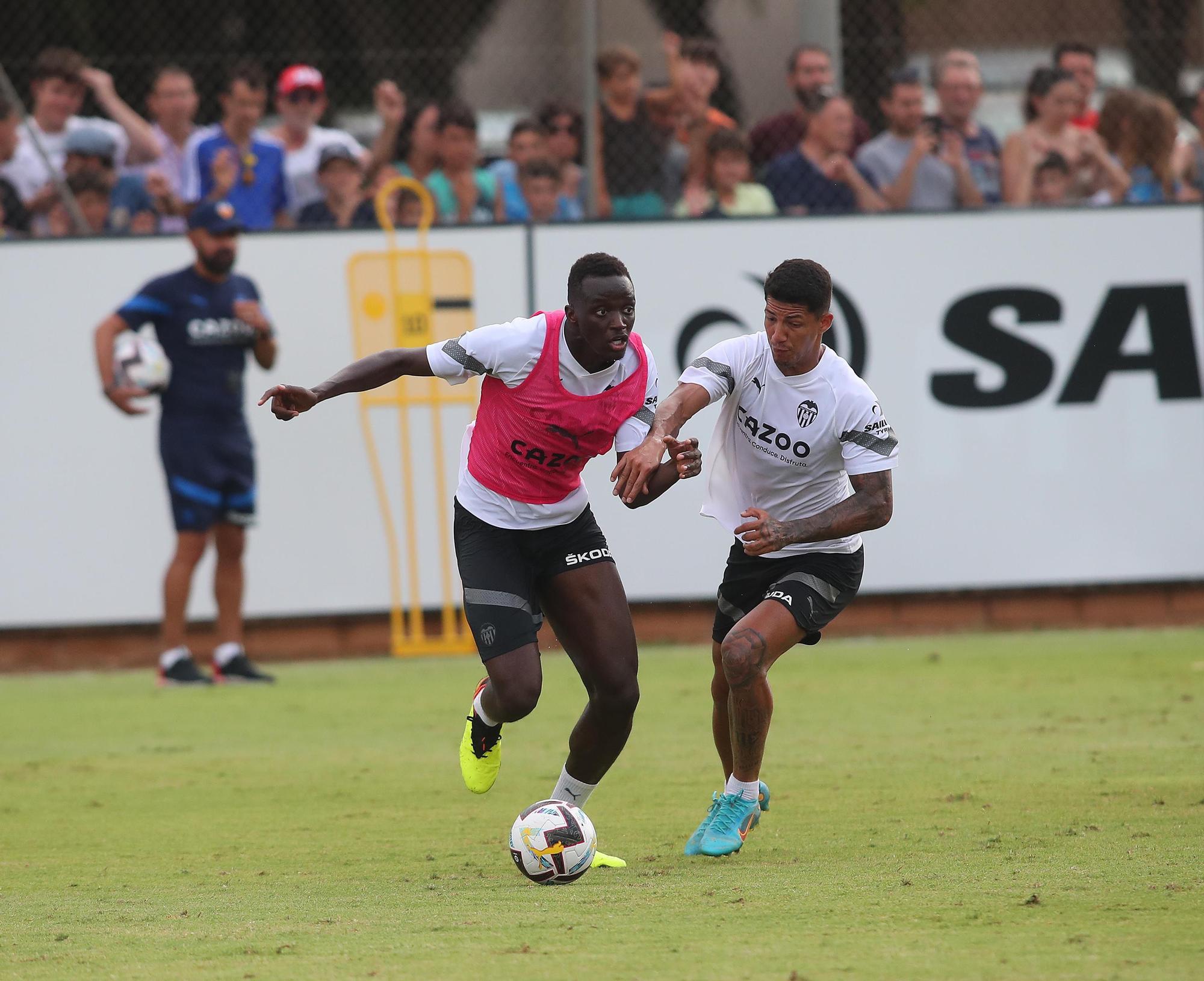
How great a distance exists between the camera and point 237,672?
11516 mm

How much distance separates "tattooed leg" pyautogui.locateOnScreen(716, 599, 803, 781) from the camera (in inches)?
247

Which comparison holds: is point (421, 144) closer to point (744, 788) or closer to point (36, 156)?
point (36, 156)

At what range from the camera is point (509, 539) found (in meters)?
6.52

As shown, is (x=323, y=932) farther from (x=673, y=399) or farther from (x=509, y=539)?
(x=673, y=399)

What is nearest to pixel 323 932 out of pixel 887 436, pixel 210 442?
pixel 887 436

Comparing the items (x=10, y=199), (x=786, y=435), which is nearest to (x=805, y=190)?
(x=10, y=199)

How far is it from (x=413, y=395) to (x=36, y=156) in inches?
132

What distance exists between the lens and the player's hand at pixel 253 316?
1126 cm

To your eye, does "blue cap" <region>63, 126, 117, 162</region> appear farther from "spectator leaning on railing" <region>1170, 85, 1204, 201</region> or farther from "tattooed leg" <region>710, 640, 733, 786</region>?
"spectator leaning on railing" <region>1170, 85, 1204, 201</region>

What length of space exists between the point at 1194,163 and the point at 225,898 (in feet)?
34.1

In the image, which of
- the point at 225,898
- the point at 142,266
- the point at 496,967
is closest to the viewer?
the point at 496,967

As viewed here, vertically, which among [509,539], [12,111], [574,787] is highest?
[12,111]

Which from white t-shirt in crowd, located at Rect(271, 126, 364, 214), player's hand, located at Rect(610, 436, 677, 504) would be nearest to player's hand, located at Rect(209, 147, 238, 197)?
white t-shirt in crowd, located at Rect(271, 126, 364, 214)

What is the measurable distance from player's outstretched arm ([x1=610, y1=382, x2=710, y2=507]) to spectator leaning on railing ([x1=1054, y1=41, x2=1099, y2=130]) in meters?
8.17
